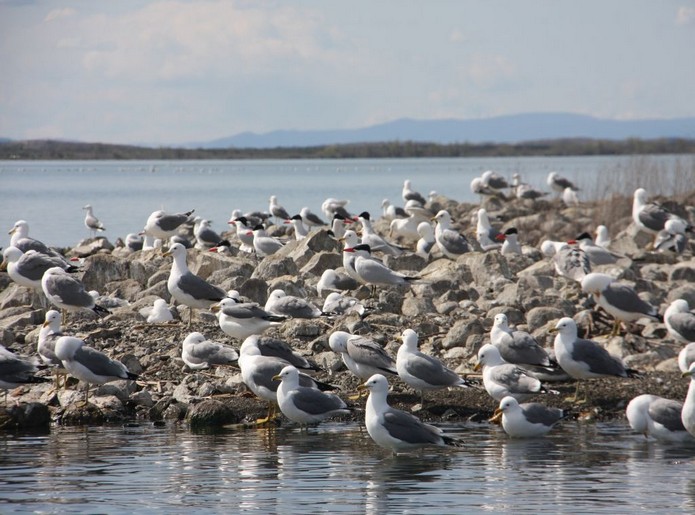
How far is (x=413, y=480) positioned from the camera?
932 centimetres

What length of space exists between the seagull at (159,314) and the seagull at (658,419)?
7.09 meters

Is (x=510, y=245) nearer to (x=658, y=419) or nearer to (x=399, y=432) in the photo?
(x=658, y=419)

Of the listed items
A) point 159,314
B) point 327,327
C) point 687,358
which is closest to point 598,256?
point 327,327

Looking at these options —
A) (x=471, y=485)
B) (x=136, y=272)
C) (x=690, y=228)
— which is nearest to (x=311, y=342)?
(x=471, y=485)

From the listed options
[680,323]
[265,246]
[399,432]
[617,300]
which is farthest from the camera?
[265,246]

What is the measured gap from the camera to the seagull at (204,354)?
12.7m

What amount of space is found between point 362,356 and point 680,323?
4134 millimetres

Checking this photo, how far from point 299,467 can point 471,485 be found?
1.62m

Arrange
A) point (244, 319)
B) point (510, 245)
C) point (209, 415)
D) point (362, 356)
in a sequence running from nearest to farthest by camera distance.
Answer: point (209, 415) → point (362, 356) → point (244, 319) → point (510, 245)

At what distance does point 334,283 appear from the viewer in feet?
55.7

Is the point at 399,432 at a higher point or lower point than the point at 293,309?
lower

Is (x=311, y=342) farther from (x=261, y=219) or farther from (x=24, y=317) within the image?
(x=261, y=219)

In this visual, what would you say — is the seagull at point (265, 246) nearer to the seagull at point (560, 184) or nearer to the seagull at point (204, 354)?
the seagull at point (204, 354)

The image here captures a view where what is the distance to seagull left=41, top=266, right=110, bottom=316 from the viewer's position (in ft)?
49.0
